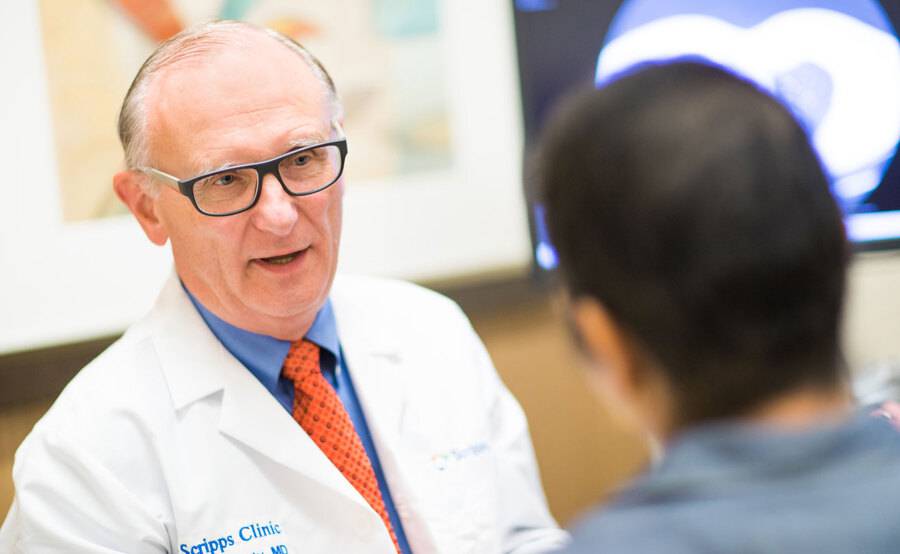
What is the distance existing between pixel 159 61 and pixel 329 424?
0.52 m

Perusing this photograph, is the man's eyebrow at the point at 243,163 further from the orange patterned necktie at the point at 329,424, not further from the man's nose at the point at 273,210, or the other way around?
the orange patterned necktie at the point at 329,424

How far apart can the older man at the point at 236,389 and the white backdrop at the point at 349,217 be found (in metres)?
0.37

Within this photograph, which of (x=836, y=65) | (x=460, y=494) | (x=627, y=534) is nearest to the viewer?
(x=627, y=534)

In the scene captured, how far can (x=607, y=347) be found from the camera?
2.25ft

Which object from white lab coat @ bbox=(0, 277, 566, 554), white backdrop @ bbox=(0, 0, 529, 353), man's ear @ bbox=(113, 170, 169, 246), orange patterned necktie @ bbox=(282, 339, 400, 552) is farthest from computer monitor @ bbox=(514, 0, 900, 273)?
man's ear @ bbox=(113, 170, 169, 246)

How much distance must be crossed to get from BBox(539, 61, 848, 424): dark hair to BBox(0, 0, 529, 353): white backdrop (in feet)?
3.93

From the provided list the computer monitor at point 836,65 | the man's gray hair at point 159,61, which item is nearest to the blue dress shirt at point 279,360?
the man's gray hair at point 159,61

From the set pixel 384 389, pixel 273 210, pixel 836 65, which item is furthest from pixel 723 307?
pixel 836 65

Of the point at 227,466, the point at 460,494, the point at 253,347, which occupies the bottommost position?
the point at 460,494

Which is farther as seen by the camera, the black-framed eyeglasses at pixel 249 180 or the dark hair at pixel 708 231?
the black-framed eyeglasses at pixel 249 180

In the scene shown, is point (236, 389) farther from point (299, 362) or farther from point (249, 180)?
point (249, 180)

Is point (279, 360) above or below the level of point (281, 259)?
below

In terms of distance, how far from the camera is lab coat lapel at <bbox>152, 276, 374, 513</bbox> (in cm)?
124

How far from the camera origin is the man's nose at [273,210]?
1.23m
